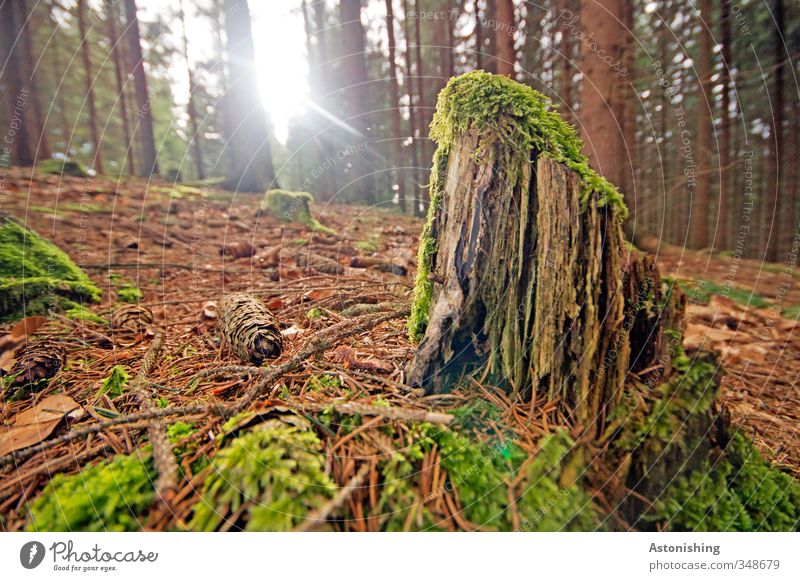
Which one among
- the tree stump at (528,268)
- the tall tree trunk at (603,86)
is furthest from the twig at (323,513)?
the tall tree trunk at (603,86)

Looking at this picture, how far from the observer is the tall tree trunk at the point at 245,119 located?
6949 mm

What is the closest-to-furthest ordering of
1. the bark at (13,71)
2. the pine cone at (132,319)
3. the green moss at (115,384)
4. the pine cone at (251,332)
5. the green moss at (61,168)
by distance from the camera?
the green moss at (115,384)
the pine cone at (251,332)
the pine cone at (132,319)
the bark at (13,71)
the green moss at (61,168)

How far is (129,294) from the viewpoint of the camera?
2537 millimetres

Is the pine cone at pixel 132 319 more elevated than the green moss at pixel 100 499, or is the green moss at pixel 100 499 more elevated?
the pine cone at pixel 132 319

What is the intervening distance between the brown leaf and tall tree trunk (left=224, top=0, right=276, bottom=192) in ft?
21.2

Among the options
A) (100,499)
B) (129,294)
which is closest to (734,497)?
(100,499)

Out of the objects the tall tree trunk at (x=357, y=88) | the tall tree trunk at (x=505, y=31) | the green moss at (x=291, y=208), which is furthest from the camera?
the tall tree trunk at (x=357, y=88)

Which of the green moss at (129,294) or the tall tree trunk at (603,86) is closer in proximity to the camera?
the green moss at (129,294)

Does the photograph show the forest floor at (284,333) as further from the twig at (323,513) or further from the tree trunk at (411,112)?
the tree trunk at (411,112)

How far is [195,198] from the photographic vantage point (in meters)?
6.26

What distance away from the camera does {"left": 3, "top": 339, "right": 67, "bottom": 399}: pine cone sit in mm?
1454

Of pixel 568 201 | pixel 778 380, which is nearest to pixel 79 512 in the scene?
pixel 568 201

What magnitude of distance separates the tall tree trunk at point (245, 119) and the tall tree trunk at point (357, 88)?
1.94m
